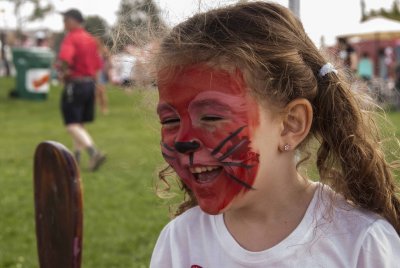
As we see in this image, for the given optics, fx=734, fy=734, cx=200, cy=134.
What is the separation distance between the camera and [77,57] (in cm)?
861

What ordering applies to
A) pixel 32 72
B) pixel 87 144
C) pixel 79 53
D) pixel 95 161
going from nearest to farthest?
pixel 87 144, pixel 95 161, pixel 79 53, pixel 32 72

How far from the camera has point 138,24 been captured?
2068 millimetres

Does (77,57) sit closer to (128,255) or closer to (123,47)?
(128,255)

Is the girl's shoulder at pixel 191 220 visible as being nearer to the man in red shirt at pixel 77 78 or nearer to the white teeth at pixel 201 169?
the white teeth at pixel 201 169

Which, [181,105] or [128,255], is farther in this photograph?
[128,255]

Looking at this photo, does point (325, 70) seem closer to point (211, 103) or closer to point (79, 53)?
point (211, 103)

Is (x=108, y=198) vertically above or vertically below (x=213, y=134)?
below

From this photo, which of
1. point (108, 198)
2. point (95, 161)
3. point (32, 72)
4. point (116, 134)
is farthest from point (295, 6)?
point (32, 72)

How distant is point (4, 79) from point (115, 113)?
7.21m

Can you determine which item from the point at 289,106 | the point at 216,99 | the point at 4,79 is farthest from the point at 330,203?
the point at 4,79

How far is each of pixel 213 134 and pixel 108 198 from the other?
16.5 feet

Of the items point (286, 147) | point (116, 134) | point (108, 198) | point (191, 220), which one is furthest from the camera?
point (116, 134)

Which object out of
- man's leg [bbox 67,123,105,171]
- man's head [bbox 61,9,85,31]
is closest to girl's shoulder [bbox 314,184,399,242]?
man's leg [bbox 67,123,105,171]

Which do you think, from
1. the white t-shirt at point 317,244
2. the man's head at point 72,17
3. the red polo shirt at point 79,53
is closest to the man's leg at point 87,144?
the red polo shirt at point 79,53
